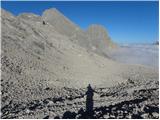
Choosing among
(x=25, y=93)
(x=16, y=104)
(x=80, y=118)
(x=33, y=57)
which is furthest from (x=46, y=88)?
(x=80, y=118)

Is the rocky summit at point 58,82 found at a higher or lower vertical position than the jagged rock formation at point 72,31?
lower

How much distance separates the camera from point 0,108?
1520 centimetres

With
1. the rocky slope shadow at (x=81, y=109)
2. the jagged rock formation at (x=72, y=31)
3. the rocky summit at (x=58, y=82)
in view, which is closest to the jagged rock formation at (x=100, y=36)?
the jagged rock formation at (x=72, y=31)

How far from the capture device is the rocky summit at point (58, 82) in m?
12.4

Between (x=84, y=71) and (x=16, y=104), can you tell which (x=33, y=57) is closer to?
(x=84, y=71)

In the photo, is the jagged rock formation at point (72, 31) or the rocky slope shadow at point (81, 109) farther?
the jagged rock formation at point (72, 31)

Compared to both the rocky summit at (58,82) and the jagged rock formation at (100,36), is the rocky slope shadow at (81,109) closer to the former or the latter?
the rocky summit at (58,82)

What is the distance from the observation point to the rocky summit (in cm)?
1241

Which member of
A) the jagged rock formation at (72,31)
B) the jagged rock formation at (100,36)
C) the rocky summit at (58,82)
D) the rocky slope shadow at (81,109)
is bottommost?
the rocky slope shadow at (81,109)

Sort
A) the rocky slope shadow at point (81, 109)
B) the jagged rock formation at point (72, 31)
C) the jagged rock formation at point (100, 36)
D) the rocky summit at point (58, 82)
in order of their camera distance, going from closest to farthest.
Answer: the rocky slope shadow at point (81, 109) → the rocky summit at point (58, 82) → the jagged rock formation at point (72, 31) → the jagged rock formation at point (100, 36)

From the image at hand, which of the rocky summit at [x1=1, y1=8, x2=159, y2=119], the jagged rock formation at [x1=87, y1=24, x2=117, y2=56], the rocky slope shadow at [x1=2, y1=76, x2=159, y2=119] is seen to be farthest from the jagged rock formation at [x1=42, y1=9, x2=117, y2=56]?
the rocky slope shadow at [x1=2, y1=76, x2=159, y2=119]

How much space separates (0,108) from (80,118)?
17.0 feet

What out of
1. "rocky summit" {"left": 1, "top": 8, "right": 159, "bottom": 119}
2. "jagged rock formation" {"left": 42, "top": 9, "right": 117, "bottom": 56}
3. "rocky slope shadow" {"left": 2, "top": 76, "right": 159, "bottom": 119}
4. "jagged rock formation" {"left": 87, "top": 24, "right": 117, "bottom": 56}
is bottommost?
"rocky slope shadow" {"left": 2, "top": 76, "right": 159, "bottom": 119}

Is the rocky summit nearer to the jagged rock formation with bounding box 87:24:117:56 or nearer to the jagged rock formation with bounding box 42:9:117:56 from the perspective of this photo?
the jagged rock formation with bounding box 42:9:117:56
